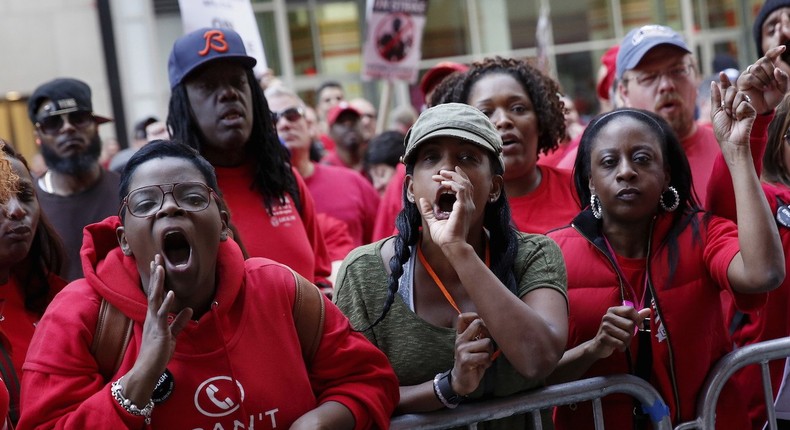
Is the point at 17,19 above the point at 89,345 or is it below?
above

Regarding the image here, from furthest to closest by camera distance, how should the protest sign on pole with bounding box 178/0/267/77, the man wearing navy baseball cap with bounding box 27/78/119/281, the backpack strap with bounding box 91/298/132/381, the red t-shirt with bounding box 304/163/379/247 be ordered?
1. the red t-shirt with bounding box 304/163/379/247
2. the protest sign on pole with bounding box 178/0/267/77
3. the man wearing navy baseball cap with bounding box 27/78/119/281
4. the backpack strap with bounding box 91/298/132/381

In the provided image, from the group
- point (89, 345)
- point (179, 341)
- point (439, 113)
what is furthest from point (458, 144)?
point (89, 345)

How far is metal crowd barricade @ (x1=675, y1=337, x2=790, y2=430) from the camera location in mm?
3879

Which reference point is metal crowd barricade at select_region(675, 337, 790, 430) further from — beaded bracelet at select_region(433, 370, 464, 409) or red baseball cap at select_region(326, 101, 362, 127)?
red baseball cap at select_region(326, 101, 362, 127)

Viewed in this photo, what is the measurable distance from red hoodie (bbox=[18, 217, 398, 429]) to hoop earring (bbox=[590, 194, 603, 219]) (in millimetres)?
1178

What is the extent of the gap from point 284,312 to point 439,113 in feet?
2.87

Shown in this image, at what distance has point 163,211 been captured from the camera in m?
3.13

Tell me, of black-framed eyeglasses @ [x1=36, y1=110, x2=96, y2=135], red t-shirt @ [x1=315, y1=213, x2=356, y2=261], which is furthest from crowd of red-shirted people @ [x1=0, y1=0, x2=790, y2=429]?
black-framed eyeglasses @ [x1=36, y1=110, x2=96, y2=135]

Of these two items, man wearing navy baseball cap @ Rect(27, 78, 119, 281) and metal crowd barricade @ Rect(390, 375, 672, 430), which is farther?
man wearing navy baseball cap @ Rect(27, 78, 119, 281)

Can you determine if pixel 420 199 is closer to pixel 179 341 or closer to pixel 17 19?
pixel 179 341

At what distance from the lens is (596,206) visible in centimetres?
414

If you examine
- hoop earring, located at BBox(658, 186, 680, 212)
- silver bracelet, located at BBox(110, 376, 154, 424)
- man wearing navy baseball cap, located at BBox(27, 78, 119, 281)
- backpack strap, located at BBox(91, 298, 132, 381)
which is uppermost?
man wearing navy baseball cap, located at BBox(27, 78, 119, 281)

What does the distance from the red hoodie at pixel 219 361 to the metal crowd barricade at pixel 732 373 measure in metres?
1.21

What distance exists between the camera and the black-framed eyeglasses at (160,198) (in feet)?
10.4
